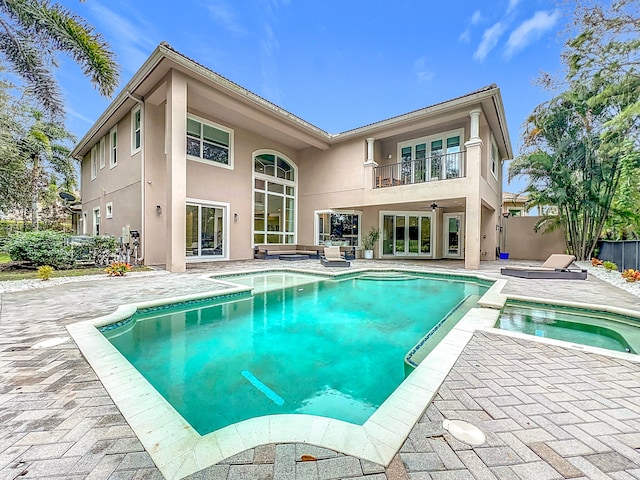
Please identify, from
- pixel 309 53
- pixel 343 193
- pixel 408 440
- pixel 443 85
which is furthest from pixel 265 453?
pixel 443 85

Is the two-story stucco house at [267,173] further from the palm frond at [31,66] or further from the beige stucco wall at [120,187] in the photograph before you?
A: the palm frond at [31,66]

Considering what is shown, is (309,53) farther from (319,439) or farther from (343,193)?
(319,439)

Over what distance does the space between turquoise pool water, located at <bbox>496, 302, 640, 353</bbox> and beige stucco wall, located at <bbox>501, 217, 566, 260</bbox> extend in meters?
12.8

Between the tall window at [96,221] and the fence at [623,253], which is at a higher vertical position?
the tall window at [96,221]

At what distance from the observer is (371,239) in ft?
52.5

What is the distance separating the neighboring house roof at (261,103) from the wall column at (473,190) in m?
0.89

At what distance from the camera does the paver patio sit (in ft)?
5.59

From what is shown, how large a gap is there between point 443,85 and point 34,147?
36.3 metres

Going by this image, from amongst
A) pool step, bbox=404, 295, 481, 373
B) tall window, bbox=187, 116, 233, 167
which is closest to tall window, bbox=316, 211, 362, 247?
tall window, bbox=187, 116, 233, 167

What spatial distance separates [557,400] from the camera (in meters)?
2.47

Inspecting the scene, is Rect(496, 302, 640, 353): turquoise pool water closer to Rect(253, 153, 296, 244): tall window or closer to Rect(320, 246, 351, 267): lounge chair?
Rect(320, 246, 351, 267): lounge chair

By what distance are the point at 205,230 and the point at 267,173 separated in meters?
4.65

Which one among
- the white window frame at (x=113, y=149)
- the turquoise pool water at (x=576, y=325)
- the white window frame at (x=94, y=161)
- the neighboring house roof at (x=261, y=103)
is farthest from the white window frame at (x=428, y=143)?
the white window frame at (x=94, y=161)

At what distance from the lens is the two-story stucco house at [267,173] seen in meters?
10.6
